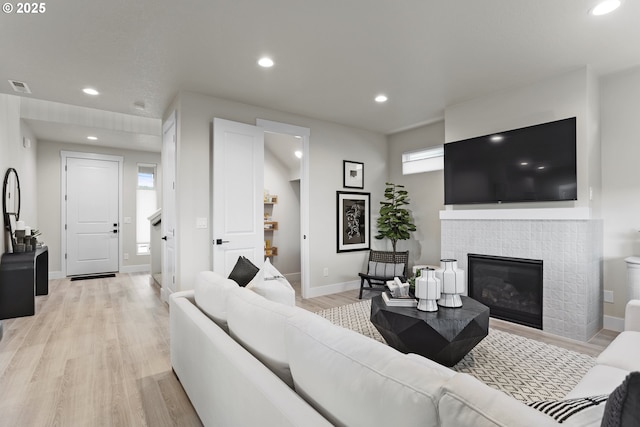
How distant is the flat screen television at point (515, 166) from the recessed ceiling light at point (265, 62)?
2.45 meters

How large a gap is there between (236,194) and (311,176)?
1242mm

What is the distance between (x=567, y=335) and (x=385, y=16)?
10.9 feet

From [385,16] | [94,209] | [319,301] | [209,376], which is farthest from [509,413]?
[94,209]

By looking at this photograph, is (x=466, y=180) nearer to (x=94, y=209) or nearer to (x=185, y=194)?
(x=185, y=194)

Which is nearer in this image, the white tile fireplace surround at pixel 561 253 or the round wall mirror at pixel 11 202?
the white tile fireplace surround at pixel 561 253

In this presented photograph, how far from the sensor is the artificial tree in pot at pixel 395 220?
4953 mm

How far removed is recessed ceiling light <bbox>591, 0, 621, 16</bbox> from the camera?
7.05ft

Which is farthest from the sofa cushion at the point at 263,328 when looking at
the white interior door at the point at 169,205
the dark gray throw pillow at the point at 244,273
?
the white interior door at the point at 169,205

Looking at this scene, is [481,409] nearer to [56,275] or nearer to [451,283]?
→ [451,283]

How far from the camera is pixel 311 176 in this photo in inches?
185

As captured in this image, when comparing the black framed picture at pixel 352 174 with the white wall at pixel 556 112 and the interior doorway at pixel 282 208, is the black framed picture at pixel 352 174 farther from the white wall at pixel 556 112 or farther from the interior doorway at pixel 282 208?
the white wall at pixel 556 112

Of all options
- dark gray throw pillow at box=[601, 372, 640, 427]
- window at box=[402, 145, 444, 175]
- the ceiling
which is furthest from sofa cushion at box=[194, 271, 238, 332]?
window at box=[402, 145, 444, 175]

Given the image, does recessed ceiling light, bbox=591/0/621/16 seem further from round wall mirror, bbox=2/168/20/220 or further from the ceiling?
round wall mirror, bbox=2/168/20/220

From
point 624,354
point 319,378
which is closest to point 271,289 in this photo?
point 319,378
